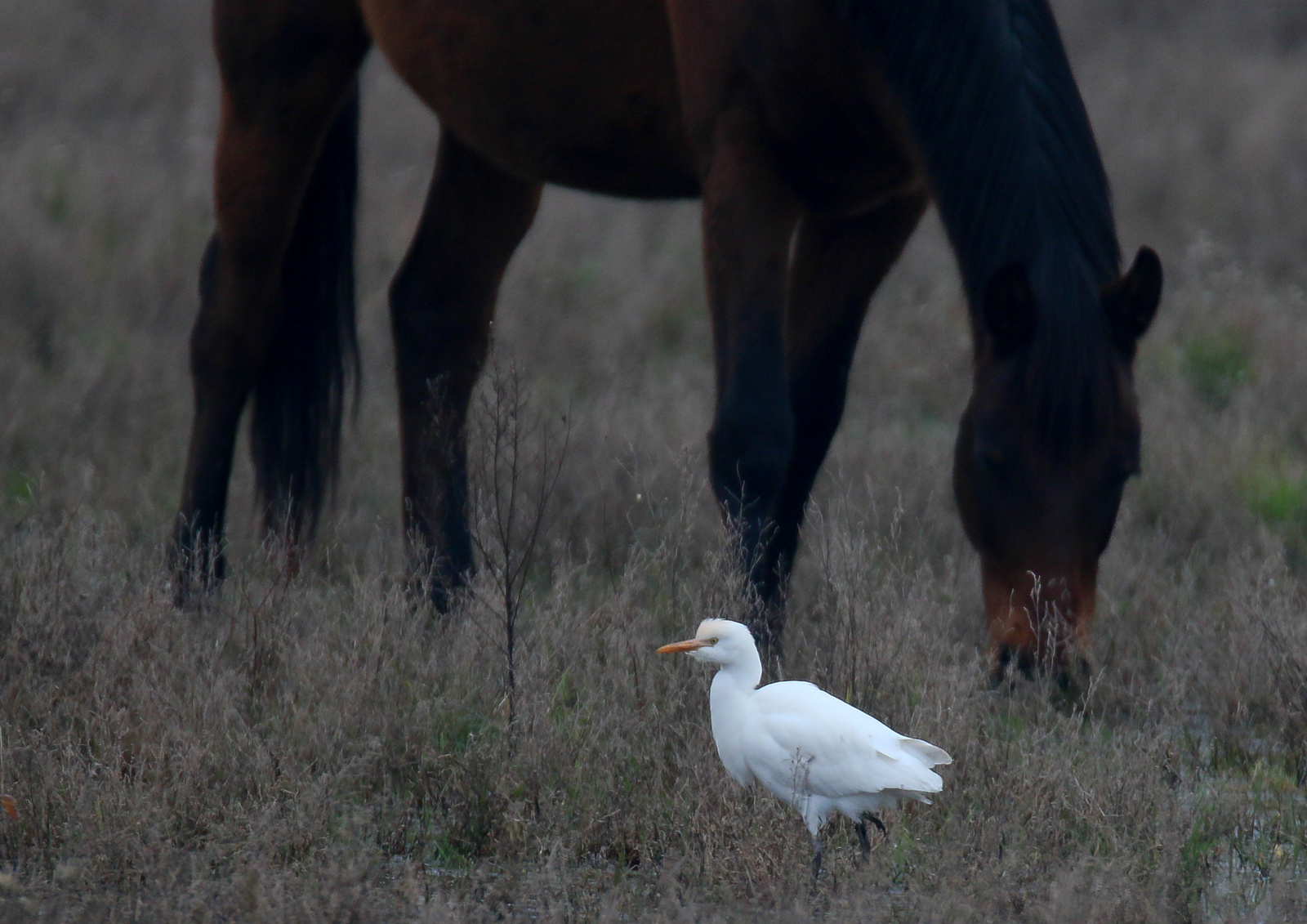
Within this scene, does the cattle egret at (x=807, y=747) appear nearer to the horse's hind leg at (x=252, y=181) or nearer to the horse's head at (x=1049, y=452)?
the horse's head at (x=1049, y=452)

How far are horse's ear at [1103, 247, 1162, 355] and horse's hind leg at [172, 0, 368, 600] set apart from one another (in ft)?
8.41

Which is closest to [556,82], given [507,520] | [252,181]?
[252,181]

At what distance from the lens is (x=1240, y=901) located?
2.44 metres

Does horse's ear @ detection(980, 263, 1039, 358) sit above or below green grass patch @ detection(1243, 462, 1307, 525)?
above

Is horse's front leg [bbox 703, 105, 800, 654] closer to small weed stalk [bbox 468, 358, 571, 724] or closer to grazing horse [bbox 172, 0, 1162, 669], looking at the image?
grazing horse [bbox 172, 0, 1162, 669]

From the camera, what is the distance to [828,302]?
3.91m

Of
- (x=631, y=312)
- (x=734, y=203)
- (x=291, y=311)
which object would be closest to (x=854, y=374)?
(x=631, y=312)

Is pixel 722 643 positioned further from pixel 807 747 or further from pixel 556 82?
pixel 556 82

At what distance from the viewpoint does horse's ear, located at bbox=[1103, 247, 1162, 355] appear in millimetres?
2947

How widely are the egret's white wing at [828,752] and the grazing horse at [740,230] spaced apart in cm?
54

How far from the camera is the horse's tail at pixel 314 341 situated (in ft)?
14.9

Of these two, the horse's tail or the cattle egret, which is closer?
the cattle egret

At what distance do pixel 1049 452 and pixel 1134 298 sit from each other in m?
0.36

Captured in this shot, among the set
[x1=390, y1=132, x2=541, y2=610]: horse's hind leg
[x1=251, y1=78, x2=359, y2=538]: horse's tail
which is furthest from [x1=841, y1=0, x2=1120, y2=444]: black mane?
[x1=251, y1=78, x2=359, y2=538]: horse's tail
